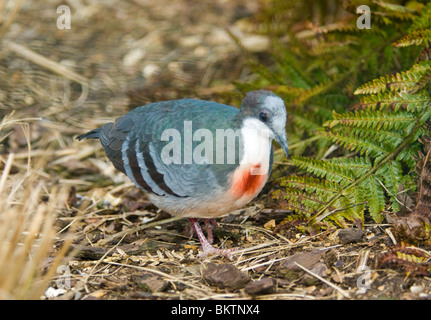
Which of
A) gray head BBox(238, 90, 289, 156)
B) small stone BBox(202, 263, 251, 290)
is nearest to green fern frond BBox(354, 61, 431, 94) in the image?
gray head BBox(238, 90, 289, 156)

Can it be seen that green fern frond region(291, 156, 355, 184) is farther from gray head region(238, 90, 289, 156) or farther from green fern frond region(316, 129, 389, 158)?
gray head region(238, 90, 289, 156)

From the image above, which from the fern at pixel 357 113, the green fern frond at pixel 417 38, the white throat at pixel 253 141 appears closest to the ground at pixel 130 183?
the fern at pixel 357 113

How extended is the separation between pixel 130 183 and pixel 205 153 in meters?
1.76

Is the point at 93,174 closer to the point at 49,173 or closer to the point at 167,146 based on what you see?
the point at 49,173

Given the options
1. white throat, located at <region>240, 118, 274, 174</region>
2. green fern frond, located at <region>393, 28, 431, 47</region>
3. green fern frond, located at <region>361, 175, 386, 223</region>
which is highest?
green fern frond, located at <region>393, 28, 431, 47</region>

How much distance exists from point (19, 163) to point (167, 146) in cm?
215

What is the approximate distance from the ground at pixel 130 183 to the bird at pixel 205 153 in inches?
17.1

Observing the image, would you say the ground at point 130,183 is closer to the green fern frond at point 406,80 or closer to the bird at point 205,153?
the bird at point 205,153

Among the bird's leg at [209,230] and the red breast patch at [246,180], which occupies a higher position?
the red breast patch at [246,180]

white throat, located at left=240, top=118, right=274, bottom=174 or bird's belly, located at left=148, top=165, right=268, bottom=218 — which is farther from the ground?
white throat, located at left=240, top=118, right=274, bottom=174

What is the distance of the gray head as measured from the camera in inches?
147

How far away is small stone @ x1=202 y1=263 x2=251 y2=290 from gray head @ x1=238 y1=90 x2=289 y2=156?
2.77 ft

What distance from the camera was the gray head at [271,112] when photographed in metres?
3.72

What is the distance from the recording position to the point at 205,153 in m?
3.93
